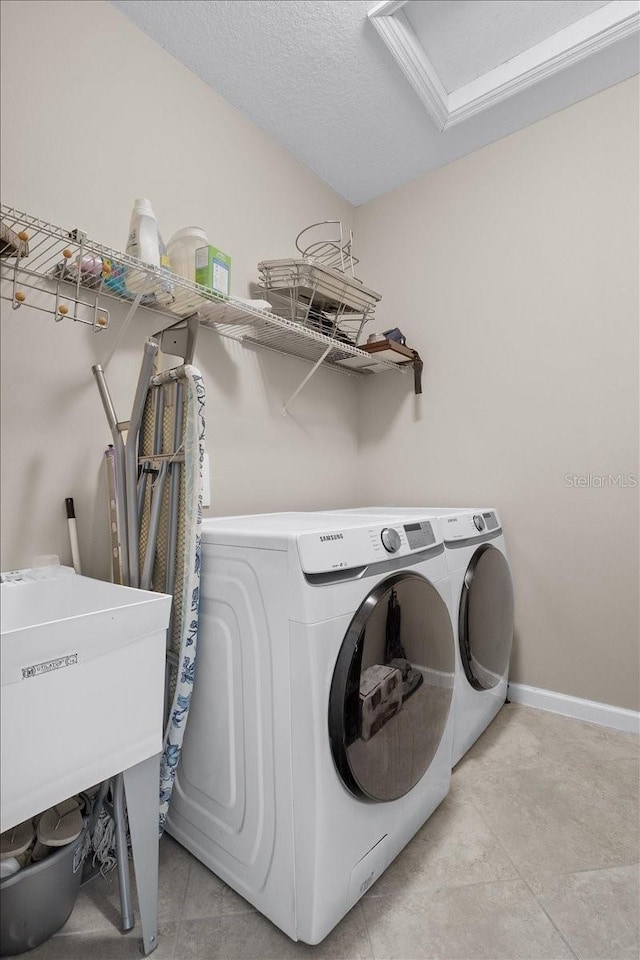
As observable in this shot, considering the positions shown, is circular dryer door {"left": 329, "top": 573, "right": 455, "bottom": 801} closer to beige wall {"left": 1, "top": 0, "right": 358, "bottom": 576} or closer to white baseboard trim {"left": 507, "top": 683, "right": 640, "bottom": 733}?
beige wall {"left": 1, "top": 0, "right": 358, "bottom": 576}

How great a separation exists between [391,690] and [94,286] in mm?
1393

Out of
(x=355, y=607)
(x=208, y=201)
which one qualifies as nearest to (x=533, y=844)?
(x=355, y=607)

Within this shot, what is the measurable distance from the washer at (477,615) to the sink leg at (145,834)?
35.9 inches

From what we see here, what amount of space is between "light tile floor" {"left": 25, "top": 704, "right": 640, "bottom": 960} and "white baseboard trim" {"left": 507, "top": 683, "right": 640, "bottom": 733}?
33cm

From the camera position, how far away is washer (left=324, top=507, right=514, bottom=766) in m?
1.58

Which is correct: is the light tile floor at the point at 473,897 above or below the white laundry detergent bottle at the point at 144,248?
below

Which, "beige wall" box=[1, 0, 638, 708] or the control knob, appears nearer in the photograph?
the control knob

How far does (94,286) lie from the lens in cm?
141

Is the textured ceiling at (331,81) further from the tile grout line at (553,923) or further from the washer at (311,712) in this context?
the tile grout line at (553,923)

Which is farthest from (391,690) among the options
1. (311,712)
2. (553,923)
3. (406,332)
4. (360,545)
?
(406,332)

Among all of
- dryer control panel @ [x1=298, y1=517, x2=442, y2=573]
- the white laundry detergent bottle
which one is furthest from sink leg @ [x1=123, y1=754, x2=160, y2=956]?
the white laundry detergent bottle

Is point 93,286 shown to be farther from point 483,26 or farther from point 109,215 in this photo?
point 483,26

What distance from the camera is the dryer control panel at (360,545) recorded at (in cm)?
100

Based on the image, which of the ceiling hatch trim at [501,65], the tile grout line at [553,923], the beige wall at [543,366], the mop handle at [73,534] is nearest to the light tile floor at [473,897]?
the tile grout line at [553,923]
